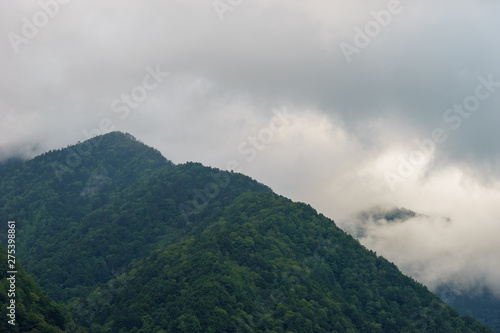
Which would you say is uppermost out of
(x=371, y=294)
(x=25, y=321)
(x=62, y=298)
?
(x=371, y=294)

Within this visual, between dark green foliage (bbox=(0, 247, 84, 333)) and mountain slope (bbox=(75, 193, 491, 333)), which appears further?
mountain slope (bbox=(75, 193, 491, 333))

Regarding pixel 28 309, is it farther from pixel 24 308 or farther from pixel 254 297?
pixel 254 297

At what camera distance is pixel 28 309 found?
117562 millimetres

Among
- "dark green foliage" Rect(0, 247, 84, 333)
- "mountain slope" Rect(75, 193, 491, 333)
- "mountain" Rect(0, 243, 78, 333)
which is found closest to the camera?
"mountain" Rect(0, 243, 78, 333)

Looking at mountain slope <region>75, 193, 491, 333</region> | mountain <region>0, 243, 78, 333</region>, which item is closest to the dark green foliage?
mountain <region>0, 243, 78, 333</region>

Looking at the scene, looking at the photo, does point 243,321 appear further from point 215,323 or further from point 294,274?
point 294,274

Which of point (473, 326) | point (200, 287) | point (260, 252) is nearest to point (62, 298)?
point (200, 287)

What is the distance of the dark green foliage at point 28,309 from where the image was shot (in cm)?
11132

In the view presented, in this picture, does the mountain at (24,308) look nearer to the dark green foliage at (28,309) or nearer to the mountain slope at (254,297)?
the dark green foliage at (28,309)

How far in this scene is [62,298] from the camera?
609ft

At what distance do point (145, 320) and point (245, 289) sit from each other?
106 feet

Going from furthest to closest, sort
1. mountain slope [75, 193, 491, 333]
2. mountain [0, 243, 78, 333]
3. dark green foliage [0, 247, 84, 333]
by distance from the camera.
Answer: mountain slope [75, 193, 491, 333], dark green foliage [0, 247, 84, 333], mountain [0, 243, 78, 333]

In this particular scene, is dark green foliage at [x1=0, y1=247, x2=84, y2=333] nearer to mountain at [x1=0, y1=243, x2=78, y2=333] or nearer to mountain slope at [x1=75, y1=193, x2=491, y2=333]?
mountain at [x1=0, y1=243, x2=78, y2=333]

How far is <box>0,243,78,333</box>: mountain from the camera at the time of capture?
358 feet
